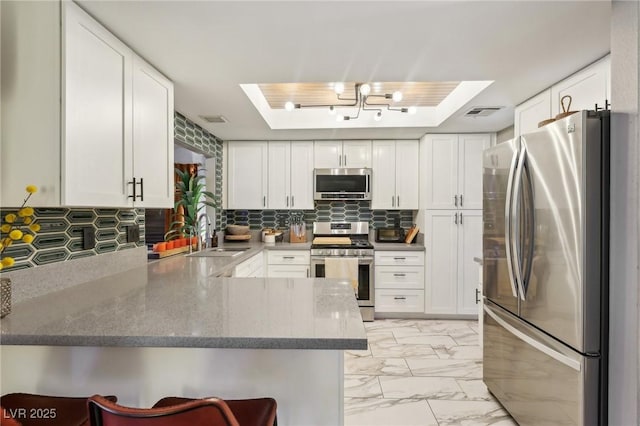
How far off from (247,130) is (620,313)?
11.2 ft

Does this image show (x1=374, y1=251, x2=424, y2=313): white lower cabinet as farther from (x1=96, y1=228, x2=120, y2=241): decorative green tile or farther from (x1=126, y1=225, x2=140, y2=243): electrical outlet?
(x1=96, y1=228, x2=120, y2=241): decorative green tile

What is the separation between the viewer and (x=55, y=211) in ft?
5.53

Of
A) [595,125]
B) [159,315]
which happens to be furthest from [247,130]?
[595,125]

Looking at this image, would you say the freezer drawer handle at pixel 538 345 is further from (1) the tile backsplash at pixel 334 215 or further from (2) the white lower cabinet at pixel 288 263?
(1) the tile backsplash at pixel 334 215

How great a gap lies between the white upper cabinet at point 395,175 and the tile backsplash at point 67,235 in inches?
114

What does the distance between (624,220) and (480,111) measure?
6.41ft

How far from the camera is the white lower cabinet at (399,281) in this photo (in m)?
4.04

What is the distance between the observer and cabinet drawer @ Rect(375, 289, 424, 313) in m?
4.04

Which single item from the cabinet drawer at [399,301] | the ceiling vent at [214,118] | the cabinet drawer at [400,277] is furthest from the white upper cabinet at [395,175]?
the ceiling vent at [214,118]

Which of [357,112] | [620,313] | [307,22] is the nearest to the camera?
[620,313]

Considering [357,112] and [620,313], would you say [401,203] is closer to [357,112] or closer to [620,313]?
[357,112]

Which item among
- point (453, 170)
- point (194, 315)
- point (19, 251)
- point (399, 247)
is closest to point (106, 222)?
point (19, 251)

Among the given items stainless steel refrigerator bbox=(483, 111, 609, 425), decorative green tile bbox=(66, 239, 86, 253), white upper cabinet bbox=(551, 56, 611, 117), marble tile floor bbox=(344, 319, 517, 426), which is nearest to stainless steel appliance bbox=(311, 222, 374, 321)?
marble tile floor bbox=(344, 319, 517, 426)

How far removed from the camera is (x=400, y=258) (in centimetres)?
405
